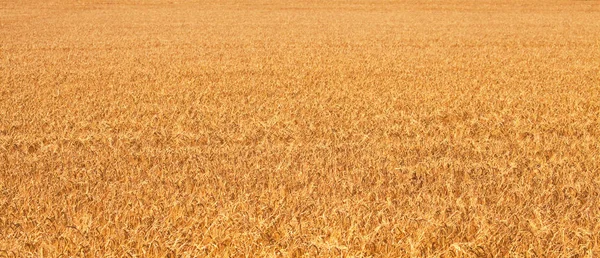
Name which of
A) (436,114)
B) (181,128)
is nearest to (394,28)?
(436,114)

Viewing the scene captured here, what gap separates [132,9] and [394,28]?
1929 cm

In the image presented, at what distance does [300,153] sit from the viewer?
6.87 m

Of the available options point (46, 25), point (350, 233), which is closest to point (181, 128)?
point (350, 233)

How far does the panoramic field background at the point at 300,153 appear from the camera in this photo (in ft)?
14.5

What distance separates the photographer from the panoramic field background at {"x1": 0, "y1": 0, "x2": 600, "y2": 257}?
4422 mm

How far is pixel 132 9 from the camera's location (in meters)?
39.8

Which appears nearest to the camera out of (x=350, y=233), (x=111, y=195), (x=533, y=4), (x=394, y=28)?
(x=350, y=233)

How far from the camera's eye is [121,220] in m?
4.75

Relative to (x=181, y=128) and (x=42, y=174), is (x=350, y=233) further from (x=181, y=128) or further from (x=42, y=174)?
(x=181, y=128)

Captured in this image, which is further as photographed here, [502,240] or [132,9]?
[132,9]

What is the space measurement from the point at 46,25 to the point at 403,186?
25934 millimetres

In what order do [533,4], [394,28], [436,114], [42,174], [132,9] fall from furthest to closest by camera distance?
1. [533,4]
2. [132,9]
3. [394,28]
4. [436,114]
5. [42,174]

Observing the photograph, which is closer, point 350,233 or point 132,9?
point 350,233

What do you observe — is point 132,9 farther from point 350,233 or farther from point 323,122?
point 350,233
